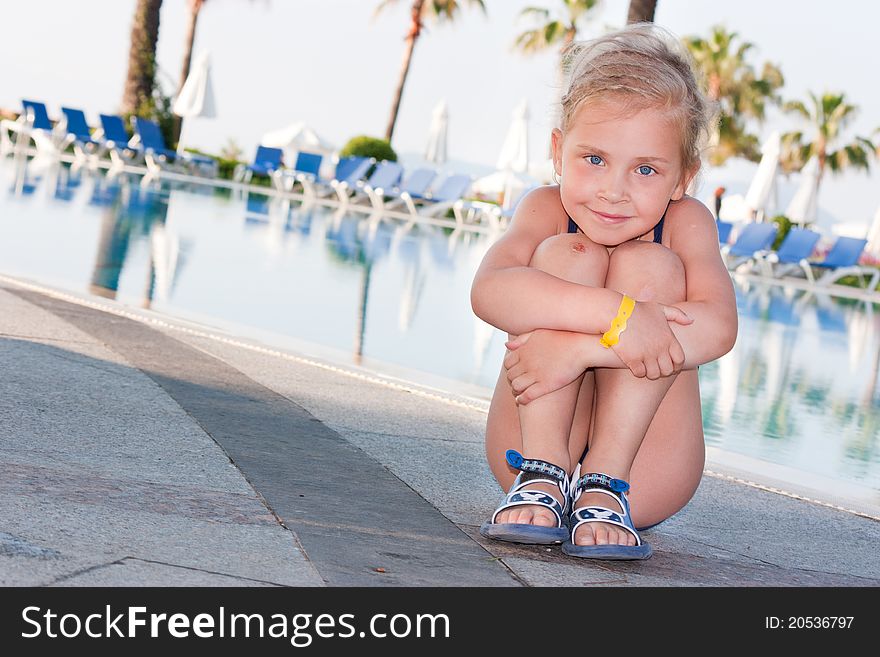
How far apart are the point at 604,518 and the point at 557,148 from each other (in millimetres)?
849

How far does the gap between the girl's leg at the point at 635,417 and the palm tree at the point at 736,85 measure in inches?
1784

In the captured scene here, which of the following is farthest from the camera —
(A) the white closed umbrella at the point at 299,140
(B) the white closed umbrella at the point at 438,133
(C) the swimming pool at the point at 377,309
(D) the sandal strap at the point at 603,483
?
(B) the white closed umbrella at the point at 438,133

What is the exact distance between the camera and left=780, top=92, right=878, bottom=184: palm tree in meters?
49.9

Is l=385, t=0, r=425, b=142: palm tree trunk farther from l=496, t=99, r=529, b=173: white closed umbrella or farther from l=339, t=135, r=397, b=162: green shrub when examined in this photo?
l=496, t=99, r=529, b=173: white closed umbrella

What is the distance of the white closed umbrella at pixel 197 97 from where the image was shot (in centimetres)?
2553

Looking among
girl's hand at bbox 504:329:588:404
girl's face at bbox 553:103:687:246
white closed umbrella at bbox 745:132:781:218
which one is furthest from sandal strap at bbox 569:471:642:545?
white closed umbrella at bbox 745:132:781:218

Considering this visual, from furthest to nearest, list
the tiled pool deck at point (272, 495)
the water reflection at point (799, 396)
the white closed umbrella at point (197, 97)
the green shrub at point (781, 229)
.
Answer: the green shrub at point (781, 229)
the white closed umbrella at point (197, 97)
the water reflection at point (799, 396)
the tiled pool deck at point (272, 495)

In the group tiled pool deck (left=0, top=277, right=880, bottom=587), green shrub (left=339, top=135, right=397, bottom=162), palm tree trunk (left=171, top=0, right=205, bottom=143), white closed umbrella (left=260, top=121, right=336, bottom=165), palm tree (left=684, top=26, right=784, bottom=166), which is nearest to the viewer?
tiled pool deck (left=0, top=277, right=880, bottom=587)

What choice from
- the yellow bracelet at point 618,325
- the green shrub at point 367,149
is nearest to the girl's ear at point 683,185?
the yellow bracelet at point 618,325

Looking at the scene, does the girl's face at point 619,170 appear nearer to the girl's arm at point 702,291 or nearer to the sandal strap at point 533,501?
the girl's arm at point 702,291

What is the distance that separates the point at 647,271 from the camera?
2.47 meters

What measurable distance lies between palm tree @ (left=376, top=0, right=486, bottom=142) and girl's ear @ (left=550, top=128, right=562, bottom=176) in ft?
96.9

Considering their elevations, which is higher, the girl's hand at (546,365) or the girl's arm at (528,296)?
the girl's arm at (528,296)

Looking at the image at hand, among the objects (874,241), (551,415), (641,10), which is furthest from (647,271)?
(874,241)
